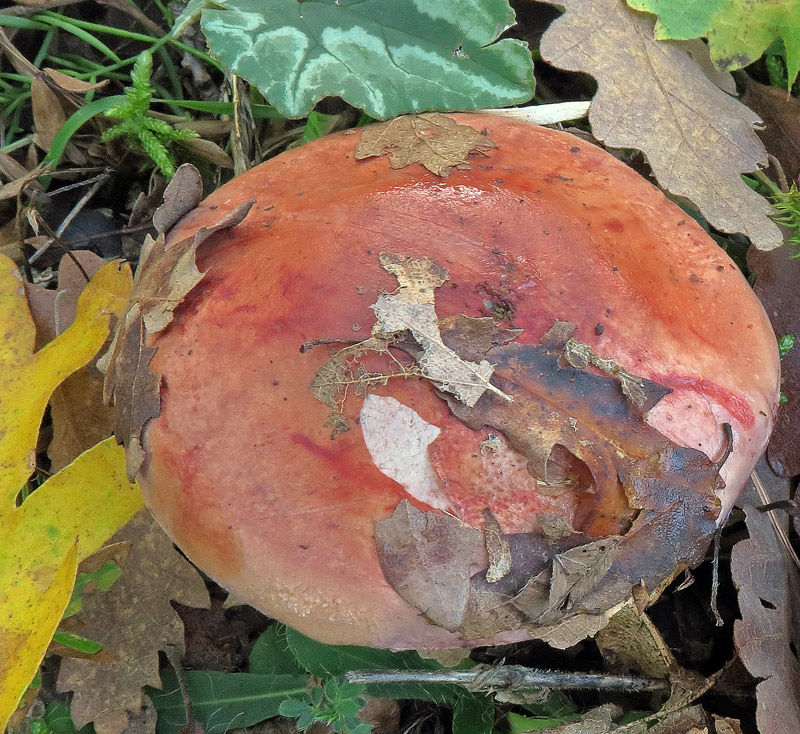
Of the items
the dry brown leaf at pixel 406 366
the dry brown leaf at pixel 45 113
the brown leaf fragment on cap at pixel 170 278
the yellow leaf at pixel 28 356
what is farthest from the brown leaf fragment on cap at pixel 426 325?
the dry brown leaf at pixel 45 113

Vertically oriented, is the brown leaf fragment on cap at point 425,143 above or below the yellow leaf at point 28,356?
above

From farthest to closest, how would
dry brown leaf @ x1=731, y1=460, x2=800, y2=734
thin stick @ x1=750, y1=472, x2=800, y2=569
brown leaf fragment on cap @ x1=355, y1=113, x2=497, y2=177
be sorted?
thin stick @ x1=750, y1=472, x2=800, y2=569
dry brown leaf @ x1=731, y1=460, x2=800, y2=734
brown leaf fragment on cap @ x1=355, y1=113, x2=497, y2=177

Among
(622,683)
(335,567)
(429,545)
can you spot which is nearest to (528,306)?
(429,545)

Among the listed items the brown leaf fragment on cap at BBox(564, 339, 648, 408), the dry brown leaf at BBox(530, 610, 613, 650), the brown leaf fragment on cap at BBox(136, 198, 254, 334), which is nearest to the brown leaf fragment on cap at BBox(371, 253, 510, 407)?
the brown leaf fragment on cap at BBox(564, 339, 648, 408)

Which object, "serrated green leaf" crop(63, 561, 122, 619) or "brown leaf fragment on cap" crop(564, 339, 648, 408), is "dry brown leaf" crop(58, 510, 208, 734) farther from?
"brown leaf fragment on cap" crop(564, 339, 648, 408)

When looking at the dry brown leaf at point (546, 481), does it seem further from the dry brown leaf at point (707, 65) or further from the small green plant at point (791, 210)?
the dry brown leaf at point (707, 65)
